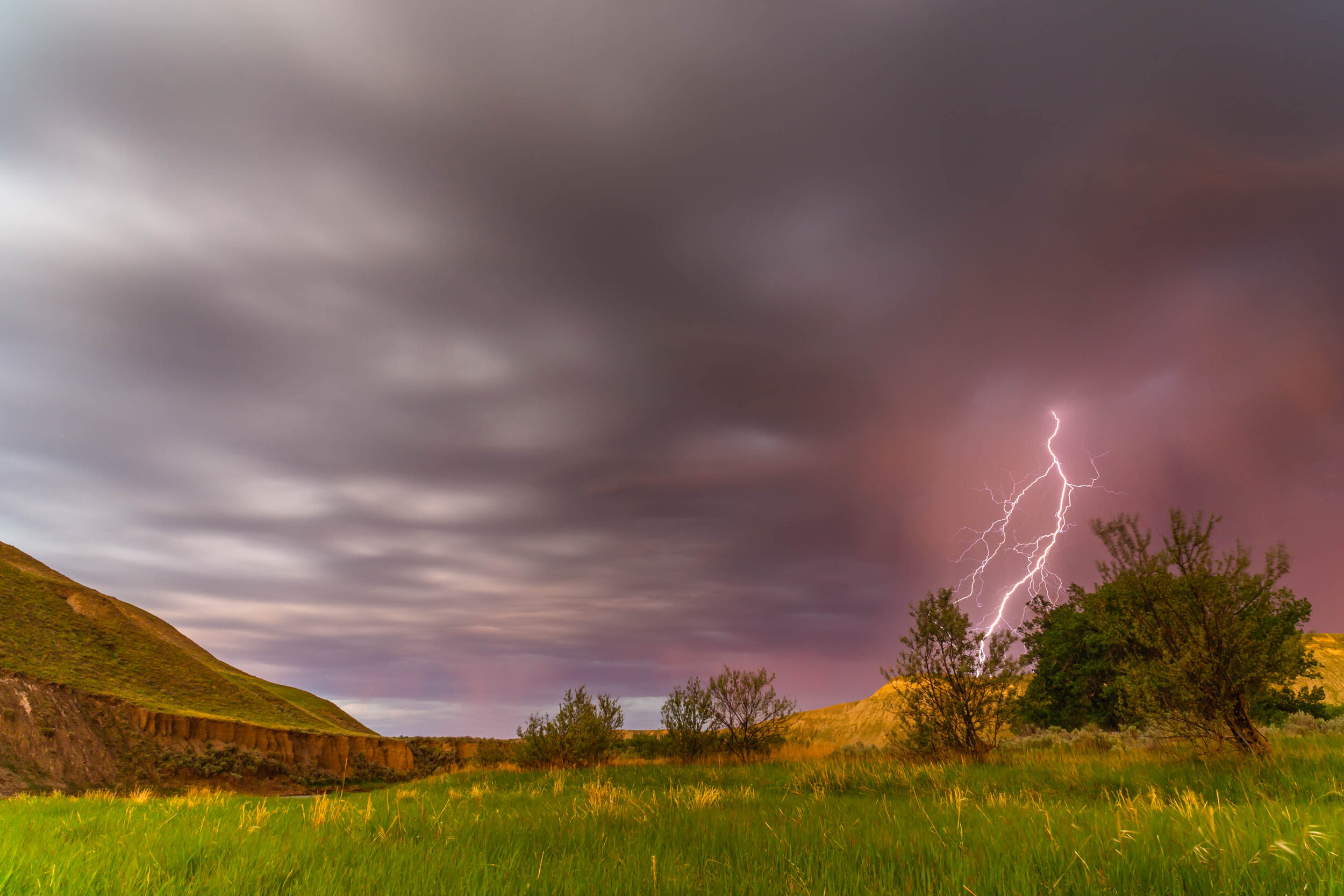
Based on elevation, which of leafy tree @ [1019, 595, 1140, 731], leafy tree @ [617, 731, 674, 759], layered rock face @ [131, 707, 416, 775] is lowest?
layered rock face @ [131, 707, 416, 775]

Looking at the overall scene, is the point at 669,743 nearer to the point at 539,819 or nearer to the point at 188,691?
the point at 539,819

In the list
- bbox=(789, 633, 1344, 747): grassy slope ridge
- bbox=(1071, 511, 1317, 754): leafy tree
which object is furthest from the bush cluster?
bbox=(789, 633, 1344, 747): grassy slope ridge

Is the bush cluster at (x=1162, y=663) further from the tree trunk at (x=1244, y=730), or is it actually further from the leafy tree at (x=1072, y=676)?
the leafy tree at (x=1072, y=676)

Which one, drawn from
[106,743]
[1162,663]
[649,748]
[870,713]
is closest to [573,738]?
[649,748]

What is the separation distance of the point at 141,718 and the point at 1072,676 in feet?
215

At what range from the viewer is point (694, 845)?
14.5ft

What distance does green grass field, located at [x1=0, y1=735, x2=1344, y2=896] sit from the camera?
3.10 metres

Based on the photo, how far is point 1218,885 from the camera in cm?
289

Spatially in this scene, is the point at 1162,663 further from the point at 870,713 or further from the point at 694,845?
the point at 870,713

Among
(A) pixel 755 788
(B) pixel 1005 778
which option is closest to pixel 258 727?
(A) pixel 755 788

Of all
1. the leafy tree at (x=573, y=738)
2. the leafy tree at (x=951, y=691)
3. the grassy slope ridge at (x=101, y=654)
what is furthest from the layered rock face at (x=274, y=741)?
the leafy tree at (x=951, y=691)

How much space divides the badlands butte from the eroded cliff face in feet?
0.30

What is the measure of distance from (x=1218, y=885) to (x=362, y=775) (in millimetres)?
71417

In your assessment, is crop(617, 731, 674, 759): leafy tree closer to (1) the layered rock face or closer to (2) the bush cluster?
(2) the bush cluster
